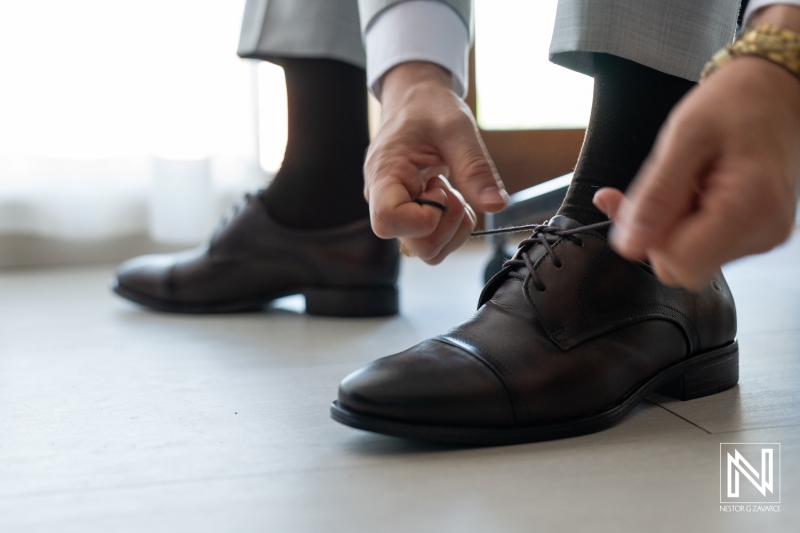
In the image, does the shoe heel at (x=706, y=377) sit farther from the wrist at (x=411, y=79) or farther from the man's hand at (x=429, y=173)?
the wrist at (x=411, y=79)

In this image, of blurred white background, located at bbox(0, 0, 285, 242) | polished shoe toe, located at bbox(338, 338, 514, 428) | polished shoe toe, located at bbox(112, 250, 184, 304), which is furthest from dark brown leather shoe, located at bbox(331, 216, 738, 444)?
blurred white background, located at bbox(0, 0, 285, 242)

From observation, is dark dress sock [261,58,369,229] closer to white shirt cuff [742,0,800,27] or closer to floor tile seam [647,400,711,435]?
floor tile seam [647,400,711,435]

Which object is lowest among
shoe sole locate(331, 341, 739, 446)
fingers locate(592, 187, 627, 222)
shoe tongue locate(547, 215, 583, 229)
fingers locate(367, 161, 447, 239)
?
shoe sole locate(331, 341, 739, 446)

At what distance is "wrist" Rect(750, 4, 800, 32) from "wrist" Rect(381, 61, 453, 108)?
30cm

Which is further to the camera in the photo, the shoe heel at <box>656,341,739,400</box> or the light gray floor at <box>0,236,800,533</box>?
the shoe heel at <box>656,341,739,400</box>

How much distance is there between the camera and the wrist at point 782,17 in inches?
16.0

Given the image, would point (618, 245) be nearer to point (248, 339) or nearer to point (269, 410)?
point (269, 410)

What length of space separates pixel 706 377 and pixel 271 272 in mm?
628

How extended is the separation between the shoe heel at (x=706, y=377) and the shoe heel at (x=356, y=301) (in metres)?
0.48

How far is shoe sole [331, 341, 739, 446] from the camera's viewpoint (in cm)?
52

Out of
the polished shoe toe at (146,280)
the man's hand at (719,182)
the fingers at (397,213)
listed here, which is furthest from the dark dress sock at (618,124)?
the polished shoe toe at (146,280)

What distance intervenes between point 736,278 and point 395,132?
3.14ft

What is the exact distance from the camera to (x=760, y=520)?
42 cm

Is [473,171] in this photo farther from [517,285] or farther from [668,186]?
[668,186]
